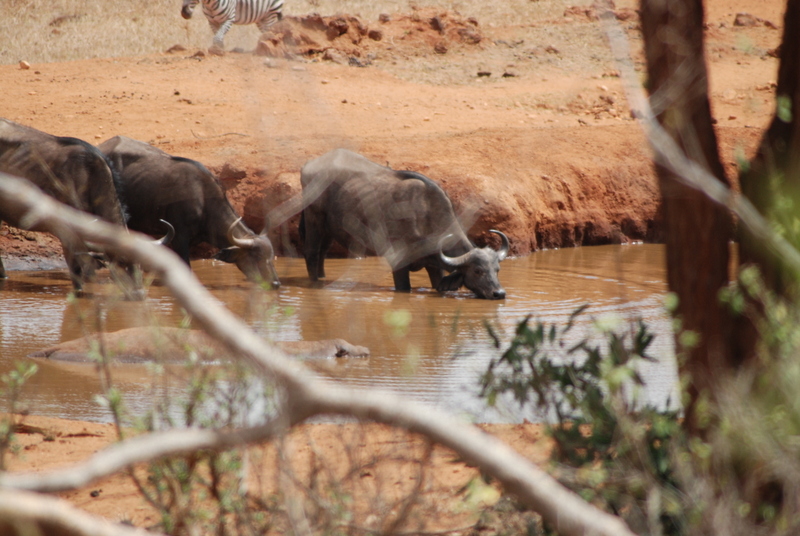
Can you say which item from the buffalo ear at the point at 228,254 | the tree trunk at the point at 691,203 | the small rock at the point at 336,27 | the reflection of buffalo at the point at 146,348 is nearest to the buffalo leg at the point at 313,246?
the buffalo ear at the point at 228,254

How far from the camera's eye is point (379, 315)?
859cm

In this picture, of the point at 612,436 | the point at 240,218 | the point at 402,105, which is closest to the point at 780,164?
the point at 612,436

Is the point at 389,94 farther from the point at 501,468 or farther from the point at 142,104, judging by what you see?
the point at 501,468

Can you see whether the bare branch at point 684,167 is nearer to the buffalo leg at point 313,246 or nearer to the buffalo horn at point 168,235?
the buffalo leg at point 313,246

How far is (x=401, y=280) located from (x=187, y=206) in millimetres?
2832

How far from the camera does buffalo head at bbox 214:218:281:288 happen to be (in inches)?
416

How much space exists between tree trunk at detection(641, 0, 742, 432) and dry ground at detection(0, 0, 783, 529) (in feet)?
3.84

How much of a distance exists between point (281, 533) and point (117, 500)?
96cm

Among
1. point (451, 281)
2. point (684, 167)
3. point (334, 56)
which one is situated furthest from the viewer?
point (334, 56)

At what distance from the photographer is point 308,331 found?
7.77m

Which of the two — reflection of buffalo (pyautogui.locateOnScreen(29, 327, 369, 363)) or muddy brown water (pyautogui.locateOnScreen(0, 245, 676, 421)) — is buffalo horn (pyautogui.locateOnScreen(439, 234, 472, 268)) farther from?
reflection of buffalo (pyautogui.locateOnScreen(29, 327, 369, 363))

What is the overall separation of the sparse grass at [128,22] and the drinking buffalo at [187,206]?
9.77 metres

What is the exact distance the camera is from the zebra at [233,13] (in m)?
20.2

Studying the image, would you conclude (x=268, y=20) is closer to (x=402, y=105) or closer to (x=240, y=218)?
(x=402, y=105)
